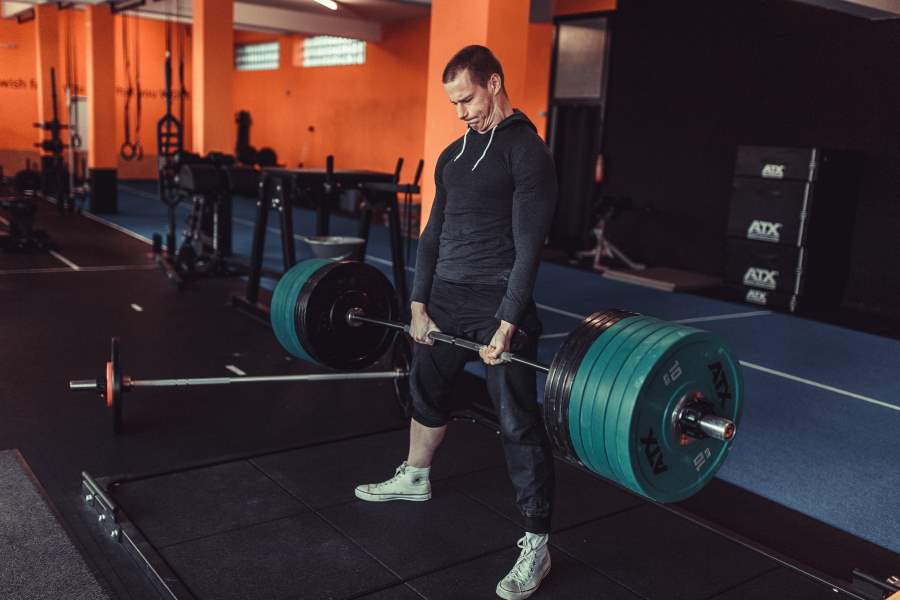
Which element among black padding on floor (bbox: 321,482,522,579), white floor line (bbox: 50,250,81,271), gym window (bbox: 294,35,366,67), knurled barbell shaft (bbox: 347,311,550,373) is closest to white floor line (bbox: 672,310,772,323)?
black padding on floor (bbox: 321,482,522,579)

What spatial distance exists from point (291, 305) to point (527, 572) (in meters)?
1.00

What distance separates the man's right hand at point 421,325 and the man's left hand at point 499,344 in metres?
0.22

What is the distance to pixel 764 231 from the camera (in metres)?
5.49

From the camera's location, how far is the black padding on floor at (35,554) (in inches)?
67.2

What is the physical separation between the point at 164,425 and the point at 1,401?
0.65 metres

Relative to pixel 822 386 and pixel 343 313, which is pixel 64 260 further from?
pixel 822 386

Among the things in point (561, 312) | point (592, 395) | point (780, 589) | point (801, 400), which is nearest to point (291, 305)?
point (592, 395)

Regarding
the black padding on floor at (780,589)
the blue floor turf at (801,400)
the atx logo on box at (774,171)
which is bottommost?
the blue floor turf at (801,400)

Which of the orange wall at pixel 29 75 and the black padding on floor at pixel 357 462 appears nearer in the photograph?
the black padding on floor at pixel 357 462

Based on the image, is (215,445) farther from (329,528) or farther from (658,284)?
(658,284)

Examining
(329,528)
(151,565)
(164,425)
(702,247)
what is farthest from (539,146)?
(702,247)

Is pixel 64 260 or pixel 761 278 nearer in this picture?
pixel 761 278

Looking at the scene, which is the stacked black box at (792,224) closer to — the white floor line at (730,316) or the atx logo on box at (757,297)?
the atx logo on box at (757,297)

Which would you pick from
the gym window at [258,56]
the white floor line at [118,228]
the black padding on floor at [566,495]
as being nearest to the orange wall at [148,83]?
the gym window at [258,56]
